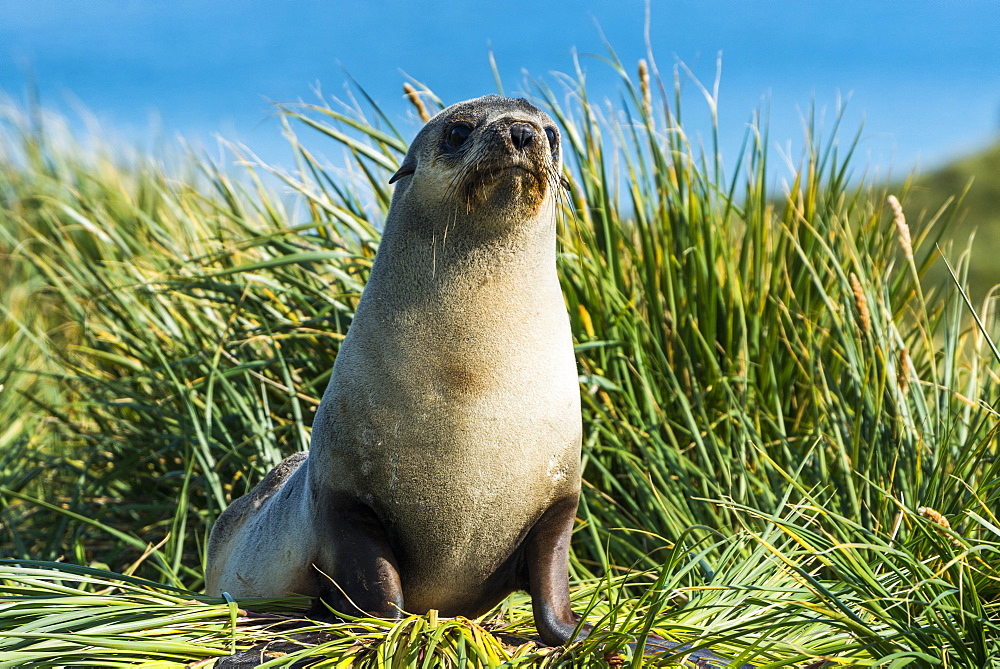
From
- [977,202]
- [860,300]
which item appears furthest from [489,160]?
[977,202]

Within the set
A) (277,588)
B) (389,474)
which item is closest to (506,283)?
(389,474)

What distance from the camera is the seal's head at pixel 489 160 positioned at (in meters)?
2.41

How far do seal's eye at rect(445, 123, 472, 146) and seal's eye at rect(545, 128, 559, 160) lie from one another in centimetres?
24

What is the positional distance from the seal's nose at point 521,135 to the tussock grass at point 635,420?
1.57ft

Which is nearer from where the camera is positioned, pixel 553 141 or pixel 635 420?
pixel 553 141

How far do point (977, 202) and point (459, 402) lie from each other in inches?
994

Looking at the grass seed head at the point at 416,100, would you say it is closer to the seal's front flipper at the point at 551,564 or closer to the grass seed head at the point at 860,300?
the grass seed head at the point at 860,300

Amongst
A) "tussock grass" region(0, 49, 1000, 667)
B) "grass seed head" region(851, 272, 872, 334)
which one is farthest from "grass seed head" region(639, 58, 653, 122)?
"grass seed head" region(851, 272, 872, 334)

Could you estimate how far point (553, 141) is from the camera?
2.68 meters

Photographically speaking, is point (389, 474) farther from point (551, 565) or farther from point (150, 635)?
point (150, 635)

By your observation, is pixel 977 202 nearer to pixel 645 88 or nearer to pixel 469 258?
pixel 645 88

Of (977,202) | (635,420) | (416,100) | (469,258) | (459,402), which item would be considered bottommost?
(977,202)

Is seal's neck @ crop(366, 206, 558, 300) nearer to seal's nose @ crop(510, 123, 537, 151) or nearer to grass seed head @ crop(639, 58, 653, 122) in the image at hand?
seal's nose @ crop(510, 123, 537, 151)

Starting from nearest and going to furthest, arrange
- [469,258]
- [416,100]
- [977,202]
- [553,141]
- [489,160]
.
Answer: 1. [489,160]
2. [469,258]
3. [553,141]
4. [416,100]
5. [977,202]
